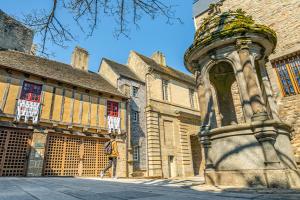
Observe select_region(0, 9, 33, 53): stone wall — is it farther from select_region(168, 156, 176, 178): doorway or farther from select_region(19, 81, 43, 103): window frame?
select_region(168, 156, 176, 178): doorway

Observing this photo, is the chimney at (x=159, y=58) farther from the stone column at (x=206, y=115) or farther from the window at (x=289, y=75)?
the stone column at (x=206, y=115)

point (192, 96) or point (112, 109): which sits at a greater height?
point (192, 96)

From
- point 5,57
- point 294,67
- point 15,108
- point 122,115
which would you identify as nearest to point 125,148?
point 122,115

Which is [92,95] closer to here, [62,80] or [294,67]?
[62,80]

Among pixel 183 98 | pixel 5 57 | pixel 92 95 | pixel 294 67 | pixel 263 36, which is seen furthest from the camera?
pixel 183 98

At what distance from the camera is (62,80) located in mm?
13094

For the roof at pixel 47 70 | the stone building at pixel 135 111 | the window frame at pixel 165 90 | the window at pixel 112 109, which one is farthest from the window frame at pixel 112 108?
the window frame at pixel 165 90

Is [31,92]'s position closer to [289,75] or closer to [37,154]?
[37,154]

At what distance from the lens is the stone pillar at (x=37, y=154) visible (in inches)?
433

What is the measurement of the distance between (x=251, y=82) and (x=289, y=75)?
4301mm

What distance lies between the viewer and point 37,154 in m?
11.4

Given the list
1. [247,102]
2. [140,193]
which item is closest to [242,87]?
[247,102]

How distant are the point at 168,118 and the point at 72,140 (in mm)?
8124

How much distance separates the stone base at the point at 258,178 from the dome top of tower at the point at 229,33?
3456mm
